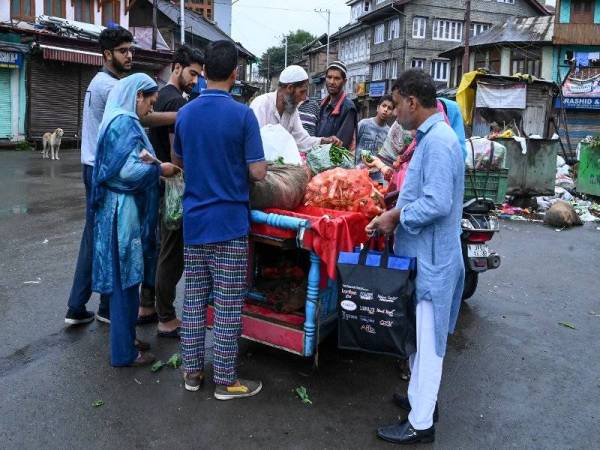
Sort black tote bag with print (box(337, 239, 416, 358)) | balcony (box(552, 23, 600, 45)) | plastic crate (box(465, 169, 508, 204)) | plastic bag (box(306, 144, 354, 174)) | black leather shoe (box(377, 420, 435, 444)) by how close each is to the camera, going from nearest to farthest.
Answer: black tote bag with print (box(337, 239, 416, 358)) → black leather shoe (box(377, 420, 435, 444)) → plastic bag (box(306, 144, 354, 174)) → plastic crate (box(465, 169, 508, 204)) → balcony (box(552, 23, 600, 45))

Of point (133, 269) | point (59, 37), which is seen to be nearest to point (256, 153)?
point (133, 269)

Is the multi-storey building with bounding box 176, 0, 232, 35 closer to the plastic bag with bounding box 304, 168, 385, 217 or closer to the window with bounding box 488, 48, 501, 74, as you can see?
the window with bounding box 488, 48, 501, 74

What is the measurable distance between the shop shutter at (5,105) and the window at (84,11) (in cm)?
551

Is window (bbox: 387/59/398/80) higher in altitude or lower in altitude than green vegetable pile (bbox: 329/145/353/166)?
higher

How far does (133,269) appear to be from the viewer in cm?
370

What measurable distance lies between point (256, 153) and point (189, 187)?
17.1 inches

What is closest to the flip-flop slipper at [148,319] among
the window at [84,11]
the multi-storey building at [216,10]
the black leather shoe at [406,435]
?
the black leather shoe at [406,435]

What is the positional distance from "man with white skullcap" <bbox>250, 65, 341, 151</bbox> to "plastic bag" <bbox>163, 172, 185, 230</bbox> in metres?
0.98

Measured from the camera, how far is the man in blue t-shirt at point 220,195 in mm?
3139

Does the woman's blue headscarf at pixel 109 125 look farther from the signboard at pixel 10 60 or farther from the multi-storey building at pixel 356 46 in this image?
the multi-storey building at pixel 356 46

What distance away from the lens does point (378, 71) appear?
47562mm

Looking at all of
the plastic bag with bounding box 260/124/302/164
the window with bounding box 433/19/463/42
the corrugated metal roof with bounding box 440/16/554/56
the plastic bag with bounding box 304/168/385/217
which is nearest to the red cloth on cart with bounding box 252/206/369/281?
the plastic bag with bounding box 304/168/385/217

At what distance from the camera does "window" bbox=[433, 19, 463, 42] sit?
43844 millimetres

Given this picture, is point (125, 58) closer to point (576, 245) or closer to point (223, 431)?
point (223, 431)
